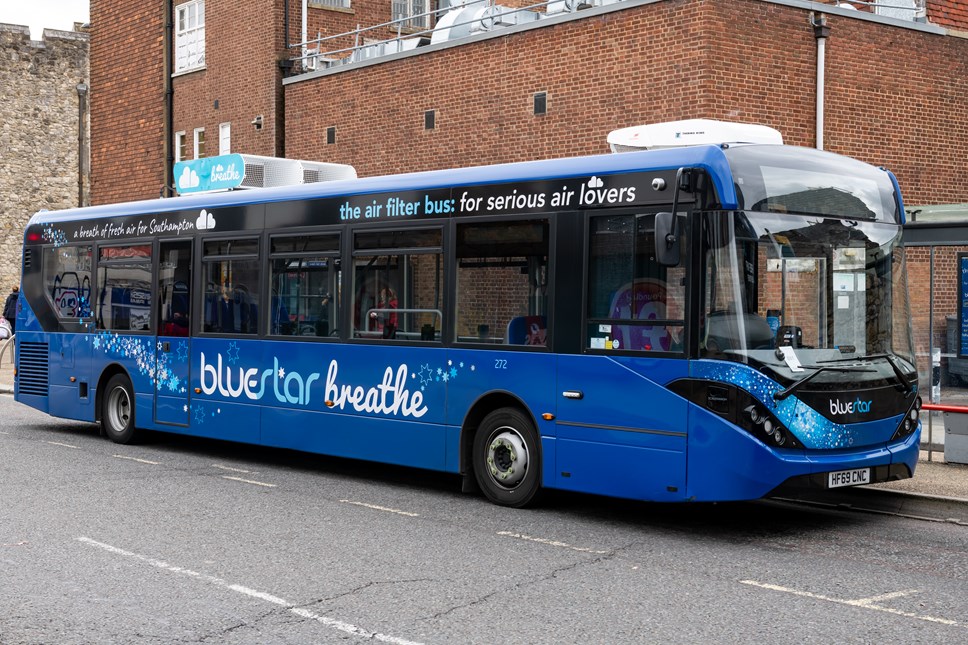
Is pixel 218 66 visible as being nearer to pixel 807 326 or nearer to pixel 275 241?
pixel 275 241

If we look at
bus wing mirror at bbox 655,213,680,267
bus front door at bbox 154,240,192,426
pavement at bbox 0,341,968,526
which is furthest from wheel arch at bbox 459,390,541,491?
bus front door at bbox 154,240,192,426

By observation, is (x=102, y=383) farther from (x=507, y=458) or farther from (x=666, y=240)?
(x=666, y=240)

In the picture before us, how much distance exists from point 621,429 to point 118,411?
7.89 m

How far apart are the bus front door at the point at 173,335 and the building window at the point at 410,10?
1608 centimetres

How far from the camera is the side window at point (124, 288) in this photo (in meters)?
14.2

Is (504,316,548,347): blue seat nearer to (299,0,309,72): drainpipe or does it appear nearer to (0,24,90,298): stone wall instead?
(299,0,309,72): drainpipe

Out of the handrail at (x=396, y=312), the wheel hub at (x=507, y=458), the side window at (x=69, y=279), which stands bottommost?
the wheel hub at (x=507, y=458)

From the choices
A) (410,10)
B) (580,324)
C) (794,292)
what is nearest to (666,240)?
(794,292)

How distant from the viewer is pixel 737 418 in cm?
845

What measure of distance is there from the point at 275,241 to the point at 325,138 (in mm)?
11665

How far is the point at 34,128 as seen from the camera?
4378cm

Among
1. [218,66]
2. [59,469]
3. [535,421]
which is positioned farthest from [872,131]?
[218,66]

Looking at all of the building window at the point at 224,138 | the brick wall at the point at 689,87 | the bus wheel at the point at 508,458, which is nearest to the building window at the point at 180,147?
the building window at the point at 224,138

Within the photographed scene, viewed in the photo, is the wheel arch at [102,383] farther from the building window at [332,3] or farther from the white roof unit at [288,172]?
the building window at [332,3]
